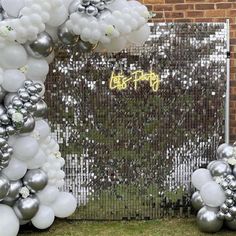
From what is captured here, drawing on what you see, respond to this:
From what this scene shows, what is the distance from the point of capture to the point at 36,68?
13.0 ft

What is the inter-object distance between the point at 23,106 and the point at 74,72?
2.85ft

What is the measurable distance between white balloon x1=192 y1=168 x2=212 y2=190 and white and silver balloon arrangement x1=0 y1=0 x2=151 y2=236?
4.13 feet

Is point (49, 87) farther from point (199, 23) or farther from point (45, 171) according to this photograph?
point (199, 23)

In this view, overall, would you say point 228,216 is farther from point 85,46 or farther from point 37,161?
point 85,46

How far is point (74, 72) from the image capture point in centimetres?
454

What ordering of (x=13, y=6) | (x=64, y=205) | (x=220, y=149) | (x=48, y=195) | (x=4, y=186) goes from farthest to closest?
(x=220, y=149) < (x=64, y=205) < (x=48, y=195) < (x=4, y=186) < (x=13, y=6)

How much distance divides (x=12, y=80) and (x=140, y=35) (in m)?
1.11

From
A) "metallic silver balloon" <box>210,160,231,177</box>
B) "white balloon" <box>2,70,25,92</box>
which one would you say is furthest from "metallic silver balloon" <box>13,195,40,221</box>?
"metallic silver balloon" <box>210,160,231,177</box>

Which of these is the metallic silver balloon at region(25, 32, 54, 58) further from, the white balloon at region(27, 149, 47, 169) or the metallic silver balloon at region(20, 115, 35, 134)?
the white balloon at region(27, 149, 47, 169)

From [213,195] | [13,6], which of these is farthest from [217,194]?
[13,6]

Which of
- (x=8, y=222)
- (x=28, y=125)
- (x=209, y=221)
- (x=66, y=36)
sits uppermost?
(x=66, y=36)

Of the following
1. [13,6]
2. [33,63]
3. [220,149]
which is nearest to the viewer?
[13,6]

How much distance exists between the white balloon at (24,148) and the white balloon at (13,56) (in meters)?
0.57

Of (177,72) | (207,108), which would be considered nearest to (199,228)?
(207,108)
